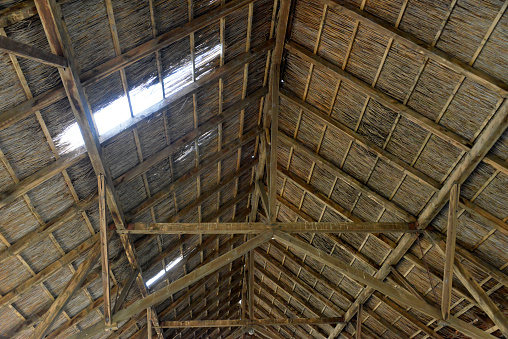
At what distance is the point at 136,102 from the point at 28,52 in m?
2.24

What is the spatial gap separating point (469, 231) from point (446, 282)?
1.03 metres

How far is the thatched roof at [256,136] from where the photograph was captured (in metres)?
5.67

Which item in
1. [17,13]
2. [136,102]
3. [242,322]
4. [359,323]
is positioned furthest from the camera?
[242,322]

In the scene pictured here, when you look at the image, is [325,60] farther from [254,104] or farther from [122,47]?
[122,47]

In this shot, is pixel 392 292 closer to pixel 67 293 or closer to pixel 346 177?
pixel 346 177

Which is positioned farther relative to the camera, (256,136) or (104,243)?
Result: (256,136)

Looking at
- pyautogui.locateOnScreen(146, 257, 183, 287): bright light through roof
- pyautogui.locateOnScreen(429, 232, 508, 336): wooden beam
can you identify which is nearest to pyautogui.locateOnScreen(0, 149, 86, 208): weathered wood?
pyautogui.locateOnScreen(146, 257, 183, 287): bright light through roof

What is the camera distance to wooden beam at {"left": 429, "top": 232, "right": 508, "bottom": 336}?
22.7 ft

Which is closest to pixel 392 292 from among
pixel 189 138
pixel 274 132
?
pixel 274 132

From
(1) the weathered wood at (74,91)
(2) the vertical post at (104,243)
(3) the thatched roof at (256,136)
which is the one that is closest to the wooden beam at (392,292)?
(3) the thatched roof at (256,136)

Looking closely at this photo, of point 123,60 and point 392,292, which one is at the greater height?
point 123,60

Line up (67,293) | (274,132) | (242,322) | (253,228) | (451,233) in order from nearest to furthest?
(451,233)
(67,293)
(253,228)
(274,132)
(242,322)

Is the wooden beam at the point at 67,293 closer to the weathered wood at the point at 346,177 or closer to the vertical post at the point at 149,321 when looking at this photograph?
the weathered wood at the point at 346,177

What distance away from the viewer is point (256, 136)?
980 centimetres
